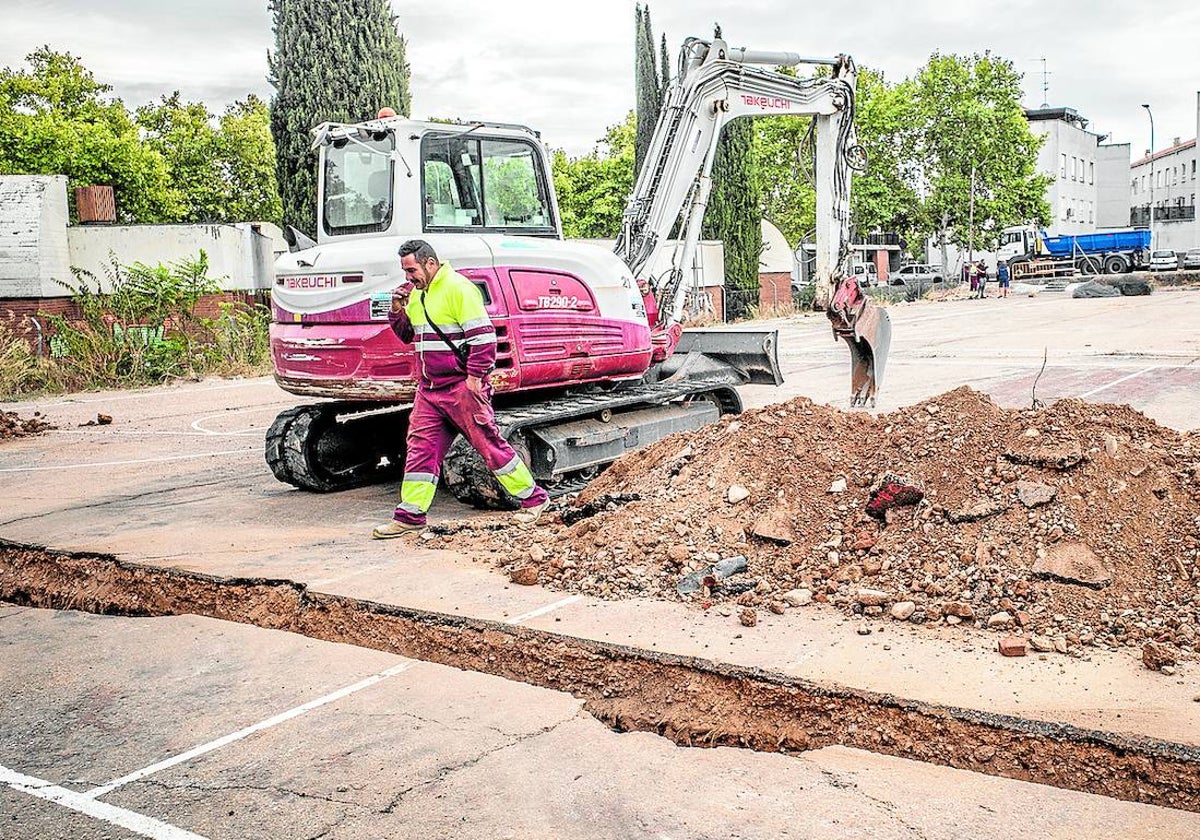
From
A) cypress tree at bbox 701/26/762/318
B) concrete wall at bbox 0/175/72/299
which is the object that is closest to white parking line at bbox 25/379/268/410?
concrete wall at bbox 0/175/72/299

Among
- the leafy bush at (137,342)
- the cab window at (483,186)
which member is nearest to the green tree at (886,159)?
the leafy bush at (137,342)

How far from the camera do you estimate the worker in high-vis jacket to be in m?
7.73

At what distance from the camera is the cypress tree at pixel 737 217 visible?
117 feet

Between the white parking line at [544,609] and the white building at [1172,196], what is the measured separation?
230 ft

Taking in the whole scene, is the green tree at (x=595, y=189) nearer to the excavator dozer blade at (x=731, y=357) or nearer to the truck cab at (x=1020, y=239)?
the truck cab at (x=1020, y=239)

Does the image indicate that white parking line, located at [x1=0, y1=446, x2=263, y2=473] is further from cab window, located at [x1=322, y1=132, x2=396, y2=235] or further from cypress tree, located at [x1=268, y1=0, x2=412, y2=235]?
cypress tree, located at [x1=268, y1=0, x2=412, y2=235]

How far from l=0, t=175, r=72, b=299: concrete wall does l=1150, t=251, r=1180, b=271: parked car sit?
1829 inches

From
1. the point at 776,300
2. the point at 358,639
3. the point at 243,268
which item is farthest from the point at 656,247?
the point at 776,300

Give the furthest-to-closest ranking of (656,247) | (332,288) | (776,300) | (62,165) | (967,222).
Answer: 1. (967,222)
2. (62,165)
3. (776,300)
4. (656,247)
5. (332,288)

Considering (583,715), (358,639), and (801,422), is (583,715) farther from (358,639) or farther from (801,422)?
(801,422)

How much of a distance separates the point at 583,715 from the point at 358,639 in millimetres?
1633

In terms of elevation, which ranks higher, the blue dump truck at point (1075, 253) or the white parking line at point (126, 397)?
the blue dump truck at point (1075, 253)

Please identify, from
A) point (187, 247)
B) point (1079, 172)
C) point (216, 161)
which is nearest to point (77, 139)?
point (216, 161)

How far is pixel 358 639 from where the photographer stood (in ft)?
19.3
